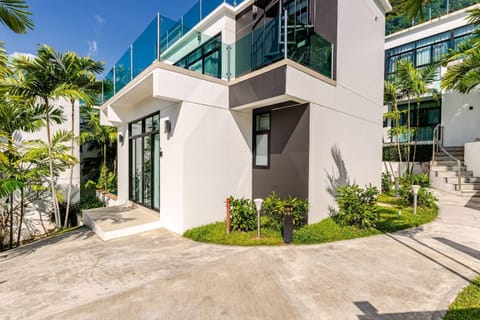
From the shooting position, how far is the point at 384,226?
6004 millimetres

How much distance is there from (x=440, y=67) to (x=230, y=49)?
13103 mm

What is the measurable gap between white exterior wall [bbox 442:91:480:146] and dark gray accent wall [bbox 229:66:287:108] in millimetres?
12394

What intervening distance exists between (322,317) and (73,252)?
16.9 ft

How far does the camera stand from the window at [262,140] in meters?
6.94

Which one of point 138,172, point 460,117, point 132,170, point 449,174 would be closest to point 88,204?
point 132,170

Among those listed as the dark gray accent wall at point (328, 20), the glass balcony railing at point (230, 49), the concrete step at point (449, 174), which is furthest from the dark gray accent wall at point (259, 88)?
the concrete step at point (449, 174)

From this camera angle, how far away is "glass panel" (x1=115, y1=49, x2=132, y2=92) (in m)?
7.54

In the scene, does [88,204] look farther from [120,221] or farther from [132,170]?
[120,221]

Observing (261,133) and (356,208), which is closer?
(356,208)

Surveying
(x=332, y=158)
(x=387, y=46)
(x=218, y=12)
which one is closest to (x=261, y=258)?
(x=332, y=158)

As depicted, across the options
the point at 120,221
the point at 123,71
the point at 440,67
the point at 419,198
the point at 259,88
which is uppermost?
the point at 440,67

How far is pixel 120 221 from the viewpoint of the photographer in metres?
6.73

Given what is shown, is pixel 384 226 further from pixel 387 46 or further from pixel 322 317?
pixel 387 46

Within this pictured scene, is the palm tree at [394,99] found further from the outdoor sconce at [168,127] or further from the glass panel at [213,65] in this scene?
the outdoor sconce at [168,127]
